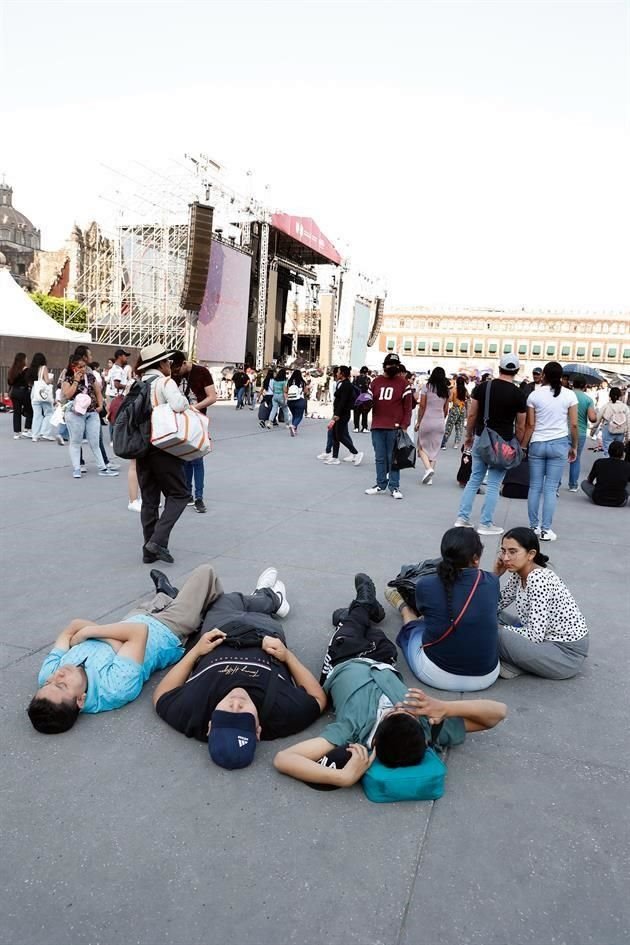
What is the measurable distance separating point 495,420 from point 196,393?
333cm

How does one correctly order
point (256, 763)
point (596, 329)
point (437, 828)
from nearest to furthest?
point (437, 828)
point (256, 763)
point (596, 329)

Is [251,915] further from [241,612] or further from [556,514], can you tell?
[556,514]

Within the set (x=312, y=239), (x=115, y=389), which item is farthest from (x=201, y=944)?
(x=312, y=239)

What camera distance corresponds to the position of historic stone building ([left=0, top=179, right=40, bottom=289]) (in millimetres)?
78125

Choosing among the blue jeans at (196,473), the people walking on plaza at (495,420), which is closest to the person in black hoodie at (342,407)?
the blue jeans at (196,473)

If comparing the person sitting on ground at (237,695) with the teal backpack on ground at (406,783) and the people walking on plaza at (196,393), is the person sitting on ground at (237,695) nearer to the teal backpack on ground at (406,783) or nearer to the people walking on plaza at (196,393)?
the teal backpack on ground at (406,783)

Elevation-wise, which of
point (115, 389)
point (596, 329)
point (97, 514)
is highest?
point (596, 329)

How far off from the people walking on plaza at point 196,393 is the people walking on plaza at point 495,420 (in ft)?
8.76

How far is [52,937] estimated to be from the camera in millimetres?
1804

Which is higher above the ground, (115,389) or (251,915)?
(115,389)

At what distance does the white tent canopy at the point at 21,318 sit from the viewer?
19531 mm

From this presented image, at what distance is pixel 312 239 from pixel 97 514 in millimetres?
37541

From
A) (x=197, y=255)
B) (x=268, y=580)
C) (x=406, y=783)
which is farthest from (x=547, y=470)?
(x=197, y=255)

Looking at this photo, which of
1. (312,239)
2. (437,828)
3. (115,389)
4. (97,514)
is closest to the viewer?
(437,828)
